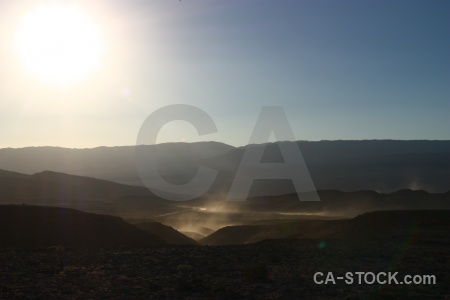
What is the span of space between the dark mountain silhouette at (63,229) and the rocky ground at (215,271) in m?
10.5

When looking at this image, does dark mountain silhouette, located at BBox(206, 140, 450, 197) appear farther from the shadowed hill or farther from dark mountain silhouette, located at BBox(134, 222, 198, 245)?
dark mountain silhouette, located at BBox(134, 222, 198, 245)

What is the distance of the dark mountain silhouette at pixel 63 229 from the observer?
29.0 m

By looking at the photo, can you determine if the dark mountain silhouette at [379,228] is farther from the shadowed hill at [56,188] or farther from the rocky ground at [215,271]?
the shadowed hill at [56,188]

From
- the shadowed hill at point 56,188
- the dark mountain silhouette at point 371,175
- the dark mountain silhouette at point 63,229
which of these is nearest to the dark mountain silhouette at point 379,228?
the dark mountain silhouette at point 63,229

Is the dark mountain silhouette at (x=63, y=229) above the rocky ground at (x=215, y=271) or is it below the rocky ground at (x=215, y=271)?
above

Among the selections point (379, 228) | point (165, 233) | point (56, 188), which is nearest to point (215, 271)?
point (379, 228)

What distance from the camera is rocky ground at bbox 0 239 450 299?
1234cm

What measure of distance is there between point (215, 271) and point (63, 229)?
18.6 metres

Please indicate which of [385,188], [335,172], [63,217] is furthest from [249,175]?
[63,217]

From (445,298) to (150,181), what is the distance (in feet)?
558

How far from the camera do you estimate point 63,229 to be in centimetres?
3105

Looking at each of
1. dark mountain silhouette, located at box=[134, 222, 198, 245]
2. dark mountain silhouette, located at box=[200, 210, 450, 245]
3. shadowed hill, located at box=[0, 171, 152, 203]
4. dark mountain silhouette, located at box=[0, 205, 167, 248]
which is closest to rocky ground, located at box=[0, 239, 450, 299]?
dark mountain silhouette, located at box=[200, 210, 450, 245]

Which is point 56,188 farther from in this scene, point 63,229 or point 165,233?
point 63,229

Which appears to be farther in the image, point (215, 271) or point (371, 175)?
point (371, 175)
